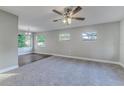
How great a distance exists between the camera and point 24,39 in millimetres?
9445

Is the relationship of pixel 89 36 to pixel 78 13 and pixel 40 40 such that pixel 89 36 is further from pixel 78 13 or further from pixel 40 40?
pixel 40 40

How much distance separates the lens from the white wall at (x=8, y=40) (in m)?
3.70

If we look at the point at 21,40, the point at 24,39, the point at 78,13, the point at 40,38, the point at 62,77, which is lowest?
the point at 62,77

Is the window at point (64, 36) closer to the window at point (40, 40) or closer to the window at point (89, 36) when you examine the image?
the window at point (89, 36)

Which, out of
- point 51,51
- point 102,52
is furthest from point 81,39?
point 51,51

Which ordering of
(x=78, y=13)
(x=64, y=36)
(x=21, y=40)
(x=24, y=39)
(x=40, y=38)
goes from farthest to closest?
(x=40, y=38), (x=24, y=39), (x=21, y=40), (x=64, y=36), (x=78, y=13)

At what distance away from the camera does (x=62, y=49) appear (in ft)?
26.0

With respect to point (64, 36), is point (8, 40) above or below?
below

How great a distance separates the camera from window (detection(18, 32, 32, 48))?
889 centimetres

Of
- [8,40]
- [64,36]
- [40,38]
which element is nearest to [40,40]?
[40,38]

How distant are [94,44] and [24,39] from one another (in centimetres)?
677

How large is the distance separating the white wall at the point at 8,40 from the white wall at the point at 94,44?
13.7 feet

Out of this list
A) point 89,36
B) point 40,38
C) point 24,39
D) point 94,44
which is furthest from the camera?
point 40,38
